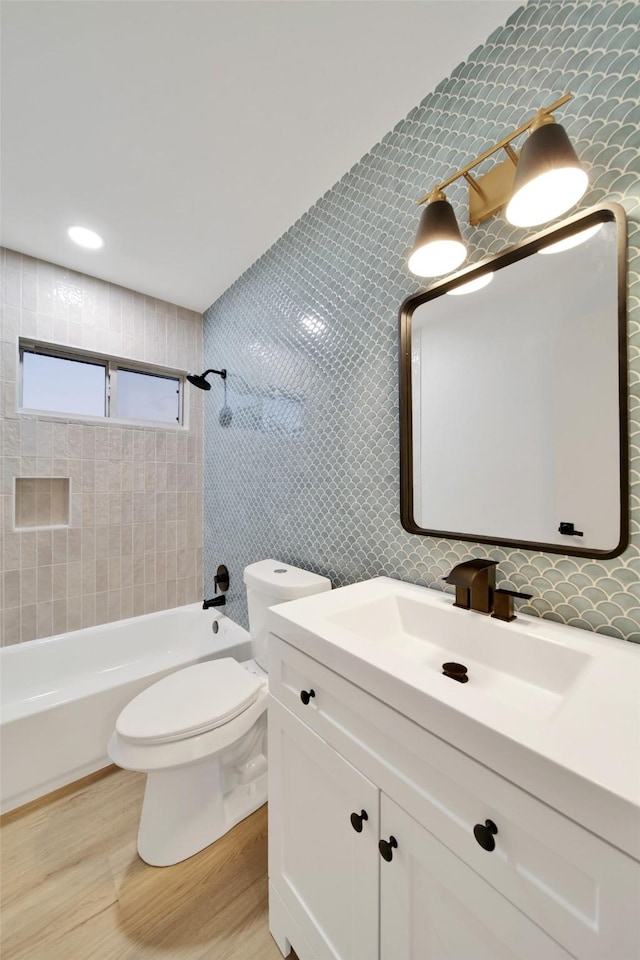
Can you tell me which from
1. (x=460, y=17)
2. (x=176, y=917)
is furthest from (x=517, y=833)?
(x=460, y=17)

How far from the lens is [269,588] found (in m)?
1.40

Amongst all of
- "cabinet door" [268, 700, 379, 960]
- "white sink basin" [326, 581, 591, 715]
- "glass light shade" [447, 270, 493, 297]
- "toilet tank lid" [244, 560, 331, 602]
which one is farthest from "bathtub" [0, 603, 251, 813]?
"glass light shade" [447, 270, 493, 297]

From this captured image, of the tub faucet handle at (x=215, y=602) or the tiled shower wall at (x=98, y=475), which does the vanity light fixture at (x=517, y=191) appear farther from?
the tub faucet handle at (x=215, y=602)

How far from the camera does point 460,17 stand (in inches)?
36.6

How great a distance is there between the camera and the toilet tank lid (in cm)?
133

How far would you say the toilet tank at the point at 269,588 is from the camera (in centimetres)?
135

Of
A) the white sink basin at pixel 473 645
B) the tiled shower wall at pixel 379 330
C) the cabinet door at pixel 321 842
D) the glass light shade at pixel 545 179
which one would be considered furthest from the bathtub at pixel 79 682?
the glass light shade at pixel 545 179

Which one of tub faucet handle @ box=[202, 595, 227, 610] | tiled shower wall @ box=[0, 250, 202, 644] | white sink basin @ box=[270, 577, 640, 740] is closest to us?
white sink basin @ box=[270, 577, 640, 740]

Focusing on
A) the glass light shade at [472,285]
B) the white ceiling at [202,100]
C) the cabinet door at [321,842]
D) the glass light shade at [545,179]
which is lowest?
the cabinet door at [321,842]

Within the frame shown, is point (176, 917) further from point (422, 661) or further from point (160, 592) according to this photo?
point (160, 592)

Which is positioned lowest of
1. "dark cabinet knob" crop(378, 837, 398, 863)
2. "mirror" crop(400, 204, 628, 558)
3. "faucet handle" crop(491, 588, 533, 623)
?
"dark cabinet knob" crop(378, 837, 398, 863)

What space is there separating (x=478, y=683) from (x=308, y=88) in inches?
70.0

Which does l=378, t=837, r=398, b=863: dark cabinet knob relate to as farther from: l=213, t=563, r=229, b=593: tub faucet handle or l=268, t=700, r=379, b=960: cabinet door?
l=213, t=563, r=229, b=593: tub faucet handle

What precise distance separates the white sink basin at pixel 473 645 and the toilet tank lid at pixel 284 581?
36cm
